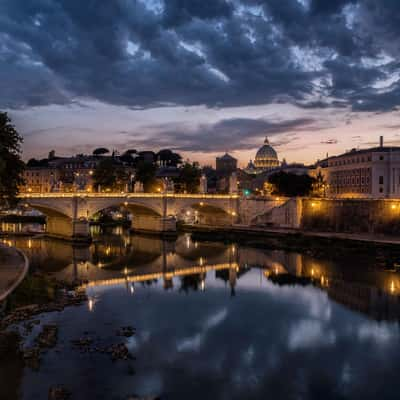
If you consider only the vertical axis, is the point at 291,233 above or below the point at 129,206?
below

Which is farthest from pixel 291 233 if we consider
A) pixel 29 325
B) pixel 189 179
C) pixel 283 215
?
pixel 29 325

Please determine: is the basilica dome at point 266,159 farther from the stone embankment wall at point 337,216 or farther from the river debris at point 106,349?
the river debris at point 106,349

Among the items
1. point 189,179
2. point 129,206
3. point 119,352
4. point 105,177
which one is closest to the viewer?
point 119,352

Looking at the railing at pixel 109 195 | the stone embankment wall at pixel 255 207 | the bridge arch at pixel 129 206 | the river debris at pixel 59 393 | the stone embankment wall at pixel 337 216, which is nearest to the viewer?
the river debris at pixel 59 393

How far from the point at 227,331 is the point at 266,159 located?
13976 cm

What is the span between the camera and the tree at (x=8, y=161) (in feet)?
81.5

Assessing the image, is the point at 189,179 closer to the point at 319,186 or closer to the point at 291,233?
the point at 319,186

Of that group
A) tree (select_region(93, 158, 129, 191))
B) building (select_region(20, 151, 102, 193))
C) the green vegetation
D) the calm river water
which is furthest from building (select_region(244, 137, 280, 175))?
the calm river water

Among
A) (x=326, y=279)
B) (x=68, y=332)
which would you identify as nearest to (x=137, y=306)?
(x=68, y=332)

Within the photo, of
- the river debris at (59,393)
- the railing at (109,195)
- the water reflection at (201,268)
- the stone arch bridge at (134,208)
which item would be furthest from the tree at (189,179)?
the river debris at (59,393)

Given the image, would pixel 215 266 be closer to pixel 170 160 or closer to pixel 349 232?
pixel 349 232

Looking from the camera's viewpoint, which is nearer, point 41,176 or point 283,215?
point 283,215

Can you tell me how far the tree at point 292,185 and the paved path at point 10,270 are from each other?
38.6 metres

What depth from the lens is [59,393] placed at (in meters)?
12.6
